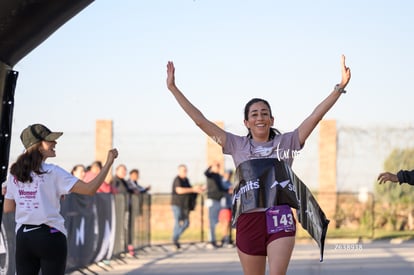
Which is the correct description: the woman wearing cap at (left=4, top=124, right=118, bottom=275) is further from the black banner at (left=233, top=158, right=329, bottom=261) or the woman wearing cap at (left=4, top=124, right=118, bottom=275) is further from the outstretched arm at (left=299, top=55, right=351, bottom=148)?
the outstretched arm at (left=299, top=55, right=351, bottom=148)

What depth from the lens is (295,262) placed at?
18.8 metres

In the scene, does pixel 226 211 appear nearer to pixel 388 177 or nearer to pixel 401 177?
pixel 401 177

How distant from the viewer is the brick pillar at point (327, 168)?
3058cm

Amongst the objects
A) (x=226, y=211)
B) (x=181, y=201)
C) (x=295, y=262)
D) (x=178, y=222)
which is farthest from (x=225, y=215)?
(x=295, y=262)

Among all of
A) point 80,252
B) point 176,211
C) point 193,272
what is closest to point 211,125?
point 80,252

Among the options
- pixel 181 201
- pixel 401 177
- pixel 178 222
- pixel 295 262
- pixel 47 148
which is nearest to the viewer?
pixel 47 148

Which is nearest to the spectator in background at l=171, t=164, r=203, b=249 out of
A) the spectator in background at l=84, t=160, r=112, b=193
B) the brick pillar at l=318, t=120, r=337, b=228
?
the spectator in background at l=84, t=160, r=112, b=193

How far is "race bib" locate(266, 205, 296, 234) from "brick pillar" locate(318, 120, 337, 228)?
2223 centimetres

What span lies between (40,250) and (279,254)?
170 centimetres

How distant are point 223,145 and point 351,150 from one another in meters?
23.5

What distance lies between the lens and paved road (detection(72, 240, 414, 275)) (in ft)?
54.8

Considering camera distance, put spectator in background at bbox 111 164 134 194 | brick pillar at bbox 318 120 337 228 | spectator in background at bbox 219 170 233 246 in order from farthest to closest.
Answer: brick pillar at bbox 318 120 337 228 < spectator in background at bbox 219 170 233 246 < spectator in background at bbox 111 164 134 194

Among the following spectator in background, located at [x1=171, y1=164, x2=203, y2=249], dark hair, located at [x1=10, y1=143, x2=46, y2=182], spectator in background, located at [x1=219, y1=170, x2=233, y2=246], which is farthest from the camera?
spectator in background, located at [x1=219, y1=170, x2=233, y2=246]

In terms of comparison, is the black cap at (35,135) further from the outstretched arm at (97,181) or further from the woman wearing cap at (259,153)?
the woman wearing cap at (259,153)
